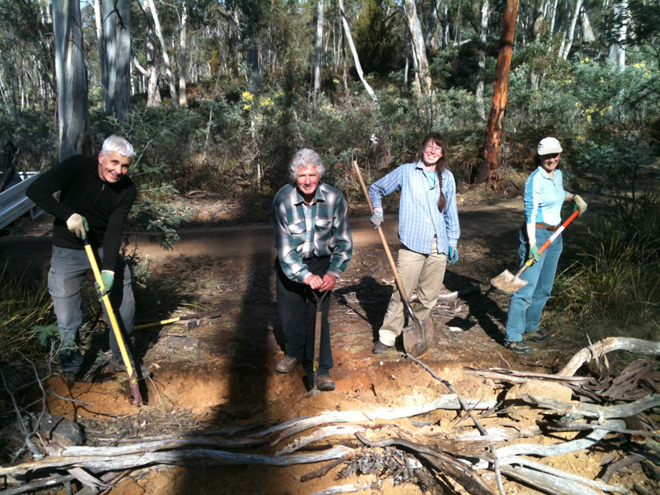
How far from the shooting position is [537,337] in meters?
4.83

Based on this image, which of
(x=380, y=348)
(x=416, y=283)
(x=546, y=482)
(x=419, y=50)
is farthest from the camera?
(x=419, y=50)

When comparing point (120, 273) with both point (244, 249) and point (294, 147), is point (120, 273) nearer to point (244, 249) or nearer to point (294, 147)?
point (244, 249)

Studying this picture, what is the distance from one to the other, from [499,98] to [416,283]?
8.94 m

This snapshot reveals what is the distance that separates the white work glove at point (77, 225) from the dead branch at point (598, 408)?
137 inches

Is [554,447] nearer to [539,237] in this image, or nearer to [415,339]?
[415,339]

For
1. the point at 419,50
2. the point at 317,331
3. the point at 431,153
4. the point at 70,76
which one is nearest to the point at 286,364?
the point at 317,331

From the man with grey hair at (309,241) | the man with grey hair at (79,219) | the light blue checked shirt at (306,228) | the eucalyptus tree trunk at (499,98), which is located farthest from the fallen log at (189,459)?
the eucalyptus tree trunk at (499,98)

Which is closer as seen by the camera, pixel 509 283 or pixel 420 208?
pixel 420 208

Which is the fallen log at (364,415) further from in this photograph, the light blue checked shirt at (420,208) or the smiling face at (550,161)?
the smiling face at (550,161)

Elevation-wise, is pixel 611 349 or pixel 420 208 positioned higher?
pixel 420 208

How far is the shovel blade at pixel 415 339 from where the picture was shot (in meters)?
4.39

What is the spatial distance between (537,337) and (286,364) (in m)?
2.63

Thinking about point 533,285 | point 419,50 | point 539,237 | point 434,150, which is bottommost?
point 533,285

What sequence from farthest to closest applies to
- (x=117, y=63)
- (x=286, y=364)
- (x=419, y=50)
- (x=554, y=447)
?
(x=419, y=50), (x=117, y=63), (x=286, y=364), (x=554, y=447)
